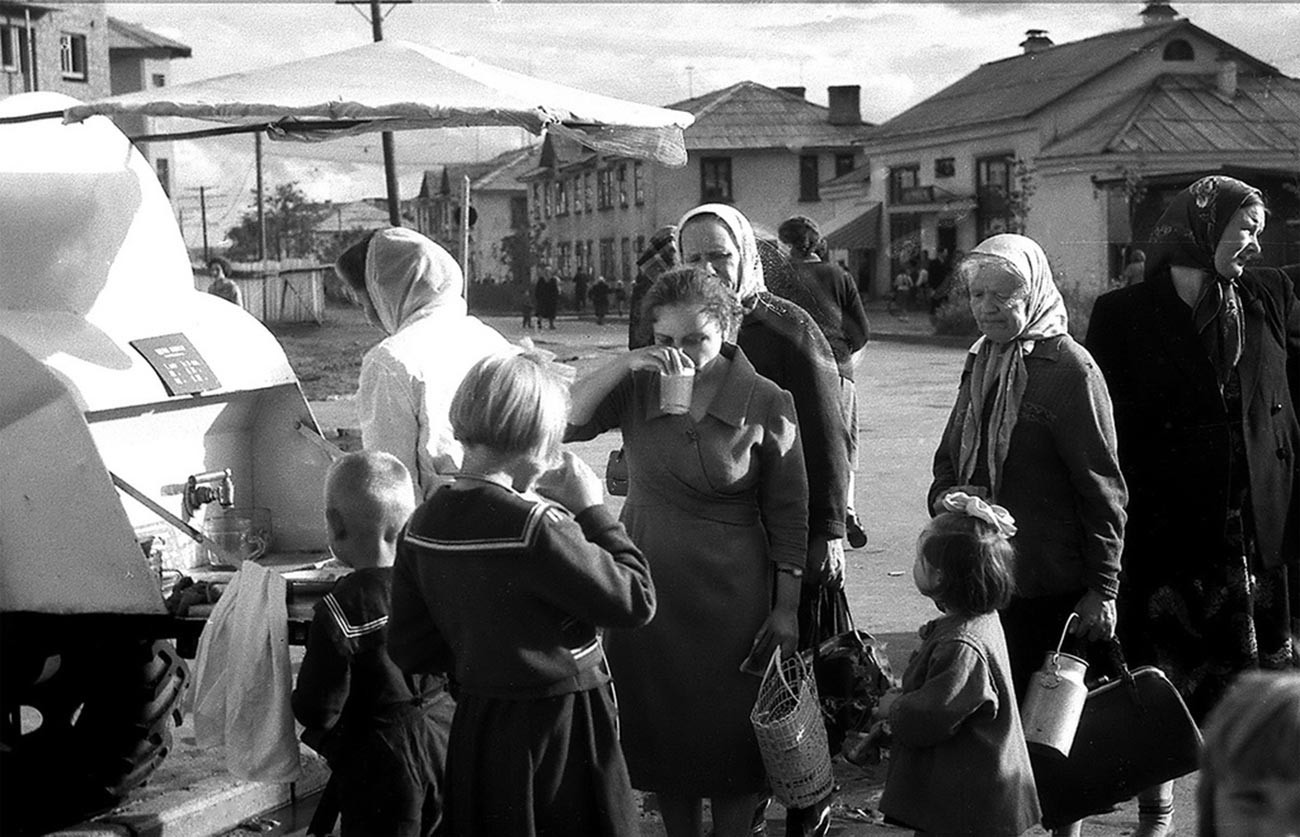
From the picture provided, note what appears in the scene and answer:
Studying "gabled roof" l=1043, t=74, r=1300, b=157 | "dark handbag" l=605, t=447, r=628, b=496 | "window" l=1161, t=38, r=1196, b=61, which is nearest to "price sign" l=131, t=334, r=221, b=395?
"dark handbag" l=605, t=447, r=628, b=496

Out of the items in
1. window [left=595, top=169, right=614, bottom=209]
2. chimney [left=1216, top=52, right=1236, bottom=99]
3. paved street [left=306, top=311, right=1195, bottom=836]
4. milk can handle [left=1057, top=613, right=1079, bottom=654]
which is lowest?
paved street [left=306, top=311, right=1195, bottom=836]

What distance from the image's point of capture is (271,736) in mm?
3961

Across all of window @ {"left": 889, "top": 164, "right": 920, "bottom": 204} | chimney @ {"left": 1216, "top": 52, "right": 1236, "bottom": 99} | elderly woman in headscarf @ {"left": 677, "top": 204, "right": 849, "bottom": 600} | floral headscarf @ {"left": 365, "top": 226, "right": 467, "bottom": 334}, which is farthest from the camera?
window @ {"left": 889, "top": 164, "right": 920, "bottom": 204}

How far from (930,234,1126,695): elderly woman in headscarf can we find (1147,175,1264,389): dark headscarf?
2.54 feet

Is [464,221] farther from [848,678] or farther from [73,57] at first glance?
[73,57]

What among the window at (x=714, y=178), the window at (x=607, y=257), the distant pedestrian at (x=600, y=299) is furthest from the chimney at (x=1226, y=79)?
the window at (x=607, y=257)

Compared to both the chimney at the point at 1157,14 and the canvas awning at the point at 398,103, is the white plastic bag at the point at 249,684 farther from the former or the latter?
the chimney at the point at 1157,14

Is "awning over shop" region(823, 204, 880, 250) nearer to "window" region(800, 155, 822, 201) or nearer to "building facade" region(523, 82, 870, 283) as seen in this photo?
"building facade" region(523, 82, 870, 283)

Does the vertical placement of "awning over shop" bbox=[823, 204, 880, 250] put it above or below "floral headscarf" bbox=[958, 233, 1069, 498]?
above

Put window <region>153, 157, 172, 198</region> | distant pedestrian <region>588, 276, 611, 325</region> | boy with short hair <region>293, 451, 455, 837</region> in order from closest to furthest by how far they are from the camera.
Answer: boy with short hair <region>293, 451, 455, 837</region> → window <region>153, 157, 172, 198</region> → distant pedestrian <region>588, 276, 611, 325</region>

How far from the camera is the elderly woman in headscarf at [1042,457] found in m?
4.32

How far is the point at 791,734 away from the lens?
4.17m

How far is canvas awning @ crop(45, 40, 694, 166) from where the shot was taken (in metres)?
4.58

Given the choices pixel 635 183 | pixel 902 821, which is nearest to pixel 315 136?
pixel 902 821
